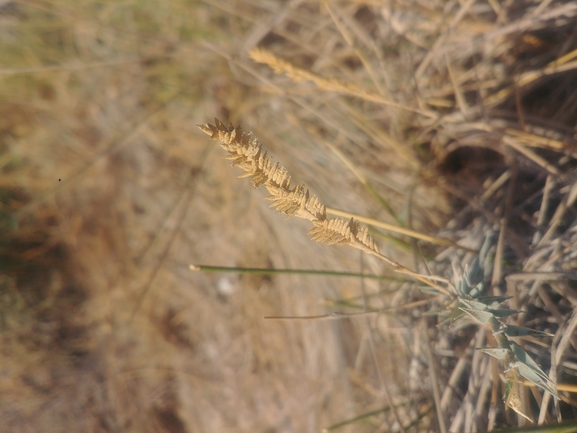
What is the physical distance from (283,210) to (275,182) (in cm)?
3

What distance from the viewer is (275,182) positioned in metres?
0.30

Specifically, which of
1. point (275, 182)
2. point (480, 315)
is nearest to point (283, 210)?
point (275, 182)

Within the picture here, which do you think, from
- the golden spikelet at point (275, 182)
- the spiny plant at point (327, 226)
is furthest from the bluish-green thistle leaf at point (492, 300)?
the golden spikelet at point (275, 182)

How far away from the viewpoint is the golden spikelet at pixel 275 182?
0.29 metres

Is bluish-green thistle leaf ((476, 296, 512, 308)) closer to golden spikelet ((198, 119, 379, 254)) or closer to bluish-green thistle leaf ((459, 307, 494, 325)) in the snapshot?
bluish-green thistle leaf ((459, 307, 494, 325))

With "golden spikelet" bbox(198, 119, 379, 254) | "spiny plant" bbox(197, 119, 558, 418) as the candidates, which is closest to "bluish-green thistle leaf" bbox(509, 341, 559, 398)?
"spiny plant" bbox(197, 119, 558, 418)

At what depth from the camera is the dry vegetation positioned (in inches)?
23.5

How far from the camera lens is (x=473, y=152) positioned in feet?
2.61

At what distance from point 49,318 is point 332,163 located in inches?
45.6

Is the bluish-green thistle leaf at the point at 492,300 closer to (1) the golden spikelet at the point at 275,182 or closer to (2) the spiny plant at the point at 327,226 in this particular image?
(2) the spiny plant at the point at 327,226

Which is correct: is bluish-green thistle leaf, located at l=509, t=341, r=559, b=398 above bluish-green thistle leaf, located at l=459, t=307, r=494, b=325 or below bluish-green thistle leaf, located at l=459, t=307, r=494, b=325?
below

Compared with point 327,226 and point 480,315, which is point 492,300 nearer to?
point 480,315

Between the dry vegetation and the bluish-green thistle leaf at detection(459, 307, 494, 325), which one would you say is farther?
the dry vegetation

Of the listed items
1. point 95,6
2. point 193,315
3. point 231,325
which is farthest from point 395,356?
point 95,6
